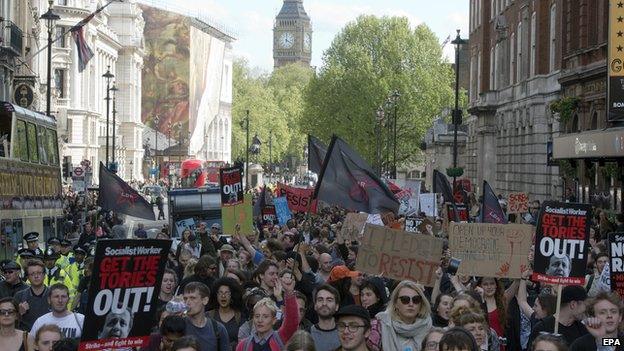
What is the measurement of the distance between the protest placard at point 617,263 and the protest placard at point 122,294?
3961mm

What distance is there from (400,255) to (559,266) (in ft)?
4.77

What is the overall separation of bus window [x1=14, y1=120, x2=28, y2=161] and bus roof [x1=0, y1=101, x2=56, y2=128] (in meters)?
0.20

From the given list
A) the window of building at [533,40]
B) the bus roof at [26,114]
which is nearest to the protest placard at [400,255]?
the bus roof at [26,114]

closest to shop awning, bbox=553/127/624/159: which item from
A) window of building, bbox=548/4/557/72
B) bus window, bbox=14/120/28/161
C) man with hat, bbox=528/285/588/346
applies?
window of building, bbox=548/4/557/72

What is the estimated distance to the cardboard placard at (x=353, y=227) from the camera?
76.1 feet

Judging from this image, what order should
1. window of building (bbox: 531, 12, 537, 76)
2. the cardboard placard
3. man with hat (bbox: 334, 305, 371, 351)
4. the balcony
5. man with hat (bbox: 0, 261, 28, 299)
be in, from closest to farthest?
man with hat (bbox: 334, 305, 371, 351) < man with hat (bbox: 0, 261, 28, 299) < the cardboard placard < the balcony < window of building (bbox: 531, 12, 537, 76)

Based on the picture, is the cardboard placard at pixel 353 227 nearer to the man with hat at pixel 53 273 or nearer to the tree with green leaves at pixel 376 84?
the man with hat at pixel 53 273

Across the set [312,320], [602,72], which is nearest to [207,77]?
[602,72]

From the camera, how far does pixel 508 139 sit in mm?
63781

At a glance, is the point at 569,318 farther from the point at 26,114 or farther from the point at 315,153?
the point at 26,114

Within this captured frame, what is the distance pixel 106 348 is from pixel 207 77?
155m

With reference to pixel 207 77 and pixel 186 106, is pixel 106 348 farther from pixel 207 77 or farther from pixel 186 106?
pixel 207 77

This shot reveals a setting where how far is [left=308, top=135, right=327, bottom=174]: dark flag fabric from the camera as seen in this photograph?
24.1 meters

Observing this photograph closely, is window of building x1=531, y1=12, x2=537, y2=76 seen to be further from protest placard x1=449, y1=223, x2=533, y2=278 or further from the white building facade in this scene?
protest placard x1=449, y1=223, x2=533, y2=278
